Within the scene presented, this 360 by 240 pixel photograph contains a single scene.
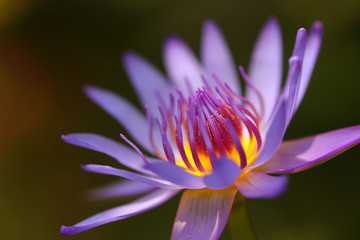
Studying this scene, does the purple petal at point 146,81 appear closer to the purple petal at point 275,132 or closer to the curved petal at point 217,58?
the curved petal at point 217,58

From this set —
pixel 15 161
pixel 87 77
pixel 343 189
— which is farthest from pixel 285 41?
pixel 15 161

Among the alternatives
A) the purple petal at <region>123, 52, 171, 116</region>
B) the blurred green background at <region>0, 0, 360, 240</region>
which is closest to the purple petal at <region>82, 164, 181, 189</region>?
the purple petal at <region>123, 52, 171, 116</region>

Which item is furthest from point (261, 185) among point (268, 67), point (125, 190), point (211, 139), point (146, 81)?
point (146, 81)

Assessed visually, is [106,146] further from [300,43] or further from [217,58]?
[217,58]

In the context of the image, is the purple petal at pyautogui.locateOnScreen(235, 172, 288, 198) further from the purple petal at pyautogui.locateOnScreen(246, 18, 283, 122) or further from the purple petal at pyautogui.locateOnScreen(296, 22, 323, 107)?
the purple petal at pyautogui.locateOnScreen(246, 18, 283, 122)

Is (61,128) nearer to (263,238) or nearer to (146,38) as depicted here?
(146,38)

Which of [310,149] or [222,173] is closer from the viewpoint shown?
[222,173]

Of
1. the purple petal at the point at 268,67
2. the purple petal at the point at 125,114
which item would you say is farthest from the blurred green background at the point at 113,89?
the purple petal at the point at 125,114
